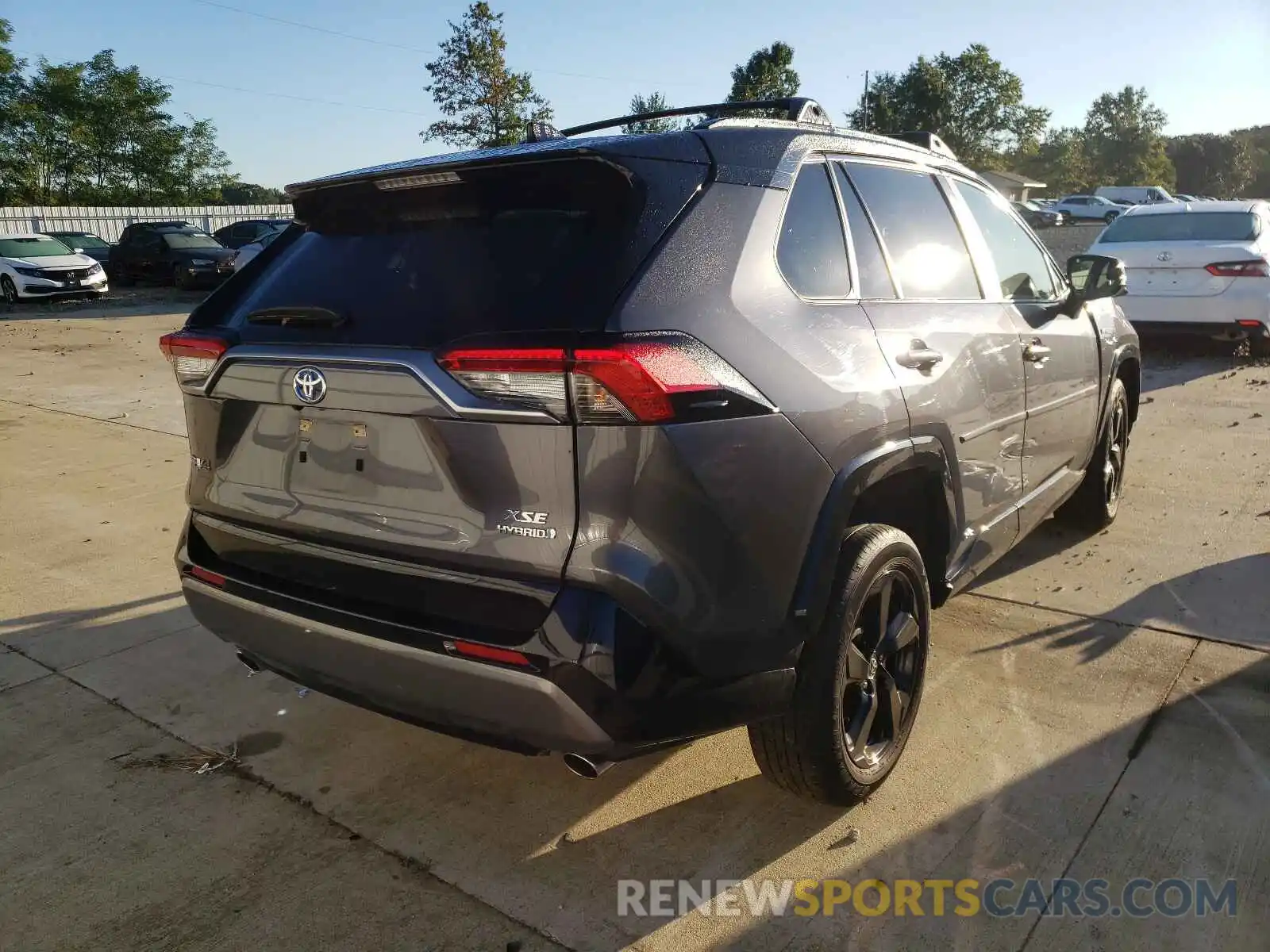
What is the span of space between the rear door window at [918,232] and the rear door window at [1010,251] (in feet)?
0.94

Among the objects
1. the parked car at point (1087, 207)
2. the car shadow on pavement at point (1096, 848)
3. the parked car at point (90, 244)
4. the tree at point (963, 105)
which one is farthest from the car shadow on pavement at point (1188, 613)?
the tree at point (963, 105)

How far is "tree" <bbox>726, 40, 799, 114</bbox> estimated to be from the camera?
180 ft

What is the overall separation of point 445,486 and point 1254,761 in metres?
2.63

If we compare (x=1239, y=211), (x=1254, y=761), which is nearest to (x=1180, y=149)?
(x=1239, y=211)

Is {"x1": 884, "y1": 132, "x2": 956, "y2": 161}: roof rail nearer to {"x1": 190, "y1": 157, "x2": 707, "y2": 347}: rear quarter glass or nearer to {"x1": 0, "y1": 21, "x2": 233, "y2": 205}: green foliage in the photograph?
{"x1": 190, "y1": 157, "x2": 707, "y2": 347}: rear quarter glass

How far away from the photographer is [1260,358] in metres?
10.7

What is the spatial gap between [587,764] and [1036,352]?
2.52 metres

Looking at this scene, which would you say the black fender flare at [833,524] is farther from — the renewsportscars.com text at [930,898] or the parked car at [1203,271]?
the parked car at [1203,271]

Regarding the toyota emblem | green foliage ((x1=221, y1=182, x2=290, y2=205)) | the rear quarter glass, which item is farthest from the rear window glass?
green foliage ((x1=221, y1=182, x2=290, y2=205))

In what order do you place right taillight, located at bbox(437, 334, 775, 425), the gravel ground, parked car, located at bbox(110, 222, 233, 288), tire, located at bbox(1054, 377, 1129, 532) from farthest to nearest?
parked car, located at bbox(110, 222, 233, 288) → the gravel ground → tire, located at bbox(1054, 377, 1129, 532) → right taillight, located at bbox(437, 334, 775, 425)

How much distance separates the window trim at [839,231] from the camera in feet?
8.45

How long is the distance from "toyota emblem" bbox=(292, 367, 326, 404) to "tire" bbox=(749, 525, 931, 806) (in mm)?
1369

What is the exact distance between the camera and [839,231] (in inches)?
115

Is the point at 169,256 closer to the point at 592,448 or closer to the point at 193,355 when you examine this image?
the point at 193,355
